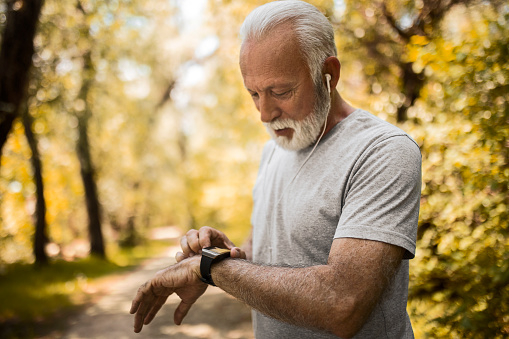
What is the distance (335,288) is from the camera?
112 cm

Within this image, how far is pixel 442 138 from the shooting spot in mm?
3244

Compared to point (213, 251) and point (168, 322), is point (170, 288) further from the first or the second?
point (168, 322)

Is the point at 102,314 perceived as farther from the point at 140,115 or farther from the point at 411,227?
the point at 140,115

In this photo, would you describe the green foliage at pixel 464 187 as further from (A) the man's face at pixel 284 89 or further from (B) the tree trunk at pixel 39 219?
(B) the tree trunk at pixel 39 219

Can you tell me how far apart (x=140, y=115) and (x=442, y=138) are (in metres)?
12.5

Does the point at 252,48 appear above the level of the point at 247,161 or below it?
above

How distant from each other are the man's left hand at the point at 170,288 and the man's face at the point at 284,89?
2.06 ft

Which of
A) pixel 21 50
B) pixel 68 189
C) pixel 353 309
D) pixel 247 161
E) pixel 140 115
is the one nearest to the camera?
pixel 353 309

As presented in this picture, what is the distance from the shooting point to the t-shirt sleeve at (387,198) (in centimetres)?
115

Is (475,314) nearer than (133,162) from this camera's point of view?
Yes

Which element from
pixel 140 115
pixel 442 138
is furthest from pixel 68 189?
pixel 442 138

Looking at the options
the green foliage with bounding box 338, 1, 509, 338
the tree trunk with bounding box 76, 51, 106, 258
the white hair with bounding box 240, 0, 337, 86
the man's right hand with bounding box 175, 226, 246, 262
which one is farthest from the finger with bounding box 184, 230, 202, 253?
the tree trunk with bounding box 76, 51, 106, 258

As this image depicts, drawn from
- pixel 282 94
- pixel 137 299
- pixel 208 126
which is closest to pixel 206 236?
pixel 137 299

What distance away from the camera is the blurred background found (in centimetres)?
284
